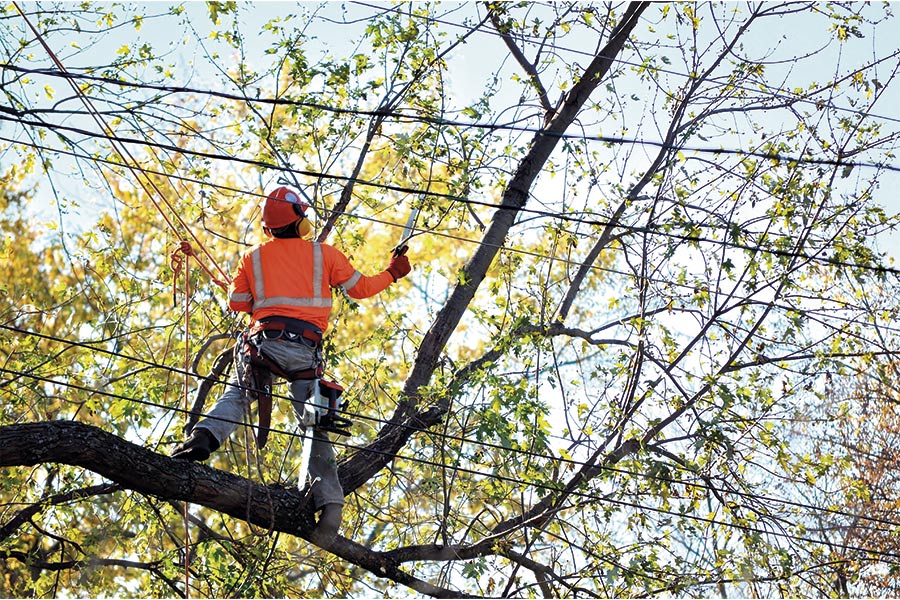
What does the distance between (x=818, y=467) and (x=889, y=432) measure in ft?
27.5

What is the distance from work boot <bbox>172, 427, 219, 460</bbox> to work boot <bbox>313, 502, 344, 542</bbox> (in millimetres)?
746

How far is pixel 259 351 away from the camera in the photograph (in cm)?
699

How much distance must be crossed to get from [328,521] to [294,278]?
1.42 m

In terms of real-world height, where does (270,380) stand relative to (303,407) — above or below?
above

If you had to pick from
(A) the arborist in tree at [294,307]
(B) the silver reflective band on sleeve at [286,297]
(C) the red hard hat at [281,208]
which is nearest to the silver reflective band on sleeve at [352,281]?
(A) the arborist in tree at [294,307]

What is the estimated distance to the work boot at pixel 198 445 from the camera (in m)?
6.76

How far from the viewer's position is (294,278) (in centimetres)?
706

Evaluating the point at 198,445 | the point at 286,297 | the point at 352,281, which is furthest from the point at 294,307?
the point at 198,445

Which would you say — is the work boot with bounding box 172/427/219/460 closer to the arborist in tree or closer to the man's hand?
the arborist in tree

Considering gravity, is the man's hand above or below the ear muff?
below

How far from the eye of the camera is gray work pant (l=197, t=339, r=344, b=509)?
6941mm

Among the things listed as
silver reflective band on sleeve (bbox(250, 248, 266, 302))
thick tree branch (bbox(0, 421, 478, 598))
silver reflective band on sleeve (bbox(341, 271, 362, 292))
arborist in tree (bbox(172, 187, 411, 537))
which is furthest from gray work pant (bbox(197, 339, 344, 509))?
silver reflective band on sleeve (bbox(341, 271, 362, 292))

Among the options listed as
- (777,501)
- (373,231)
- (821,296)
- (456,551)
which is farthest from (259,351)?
(373,231)

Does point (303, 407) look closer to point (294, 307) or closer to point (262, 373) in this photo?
point (262, 373)
